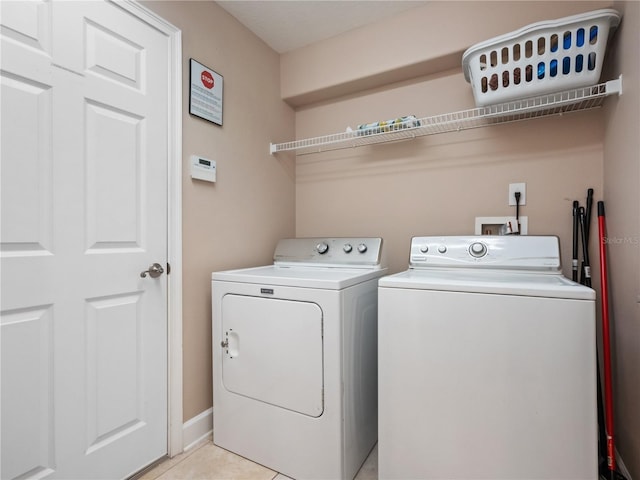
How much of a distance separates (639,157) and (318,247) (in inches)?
57.0

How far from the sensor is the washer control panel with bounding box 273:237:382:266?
5.85 ft

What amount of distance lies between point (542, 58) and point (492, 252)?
0.91 meters

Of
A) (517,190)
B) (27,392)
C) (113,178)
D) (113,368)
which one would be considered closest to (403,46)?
(517,190)

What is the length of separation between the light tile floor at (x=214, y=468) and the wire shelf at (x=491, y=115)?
1771mm

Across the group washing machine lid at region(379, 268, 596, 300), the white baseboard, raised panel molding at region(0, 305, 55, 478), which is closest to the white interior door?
raised panel molding at region(0, 305, 55, 478)

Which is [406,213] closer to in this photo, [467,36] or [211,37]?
[467,36]

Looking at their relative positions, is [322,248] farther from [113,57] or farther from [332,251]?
[113,57]

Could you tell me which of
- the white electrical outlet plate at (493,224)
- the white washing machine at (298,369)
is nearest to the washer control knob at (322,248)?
the white washing machine at (298,369)

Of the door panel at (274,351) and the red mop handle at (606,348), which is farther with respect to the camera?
the door panel at (274,351)

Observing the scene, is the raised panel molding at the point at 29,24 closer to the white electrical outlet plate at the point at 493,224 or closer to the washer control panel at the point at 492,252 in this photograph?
the washer control panel at the point at 492,252

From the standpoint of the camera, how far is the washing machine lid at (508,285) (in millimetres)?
1054

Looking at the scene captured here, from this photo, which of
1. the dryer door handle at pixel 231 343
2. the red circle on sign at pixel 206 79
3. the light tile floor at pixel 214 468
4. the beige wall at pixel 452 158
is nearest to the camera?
the beige wall at pixel 452 158

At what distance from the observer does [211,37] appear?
5.92 ft

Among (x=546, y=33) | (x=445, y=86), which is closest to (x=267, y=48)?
(x=445, y=86)
